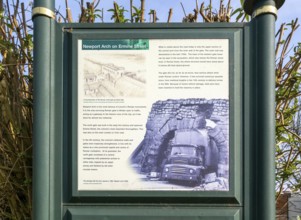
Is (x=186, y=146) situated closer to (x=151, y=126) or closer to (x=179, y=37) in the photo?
(x=151, y=126)

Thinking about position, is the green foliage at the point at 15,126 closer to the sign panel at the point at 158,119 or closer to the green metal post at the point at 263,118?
the sign panel at the point at 158,119

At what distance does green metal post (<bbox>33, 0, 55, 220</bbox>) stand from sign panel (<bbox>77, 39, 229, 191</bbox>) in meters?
0.19

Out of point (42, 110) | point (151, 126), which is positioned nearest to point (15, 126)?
point (42, 110)

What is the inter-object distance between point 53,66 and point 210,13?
139 centimetres

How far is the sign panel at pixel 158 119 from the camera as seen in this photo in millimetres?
2357

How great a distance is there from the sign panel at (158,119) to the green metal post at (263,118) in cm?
17

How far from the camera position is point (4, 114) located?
3029 mm

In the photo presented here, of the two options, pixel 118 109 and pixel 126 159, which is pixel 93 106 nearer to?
pixel 118 109

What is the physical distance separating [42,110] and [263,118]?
127 cm

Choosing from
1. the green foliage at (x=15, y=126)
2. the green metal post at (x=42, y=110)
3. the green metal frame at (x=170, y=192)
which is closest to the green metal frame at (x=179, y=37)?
the green metal frame at (x=170, y=192)

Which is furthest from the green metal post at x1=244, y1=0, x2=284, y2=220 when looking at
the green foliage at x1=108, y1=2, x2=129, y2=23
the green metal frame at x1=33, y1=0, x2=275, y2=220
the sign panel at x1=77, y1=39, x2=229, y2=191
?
the green foliage at x1=108, y1=2, x2=129, y2=23

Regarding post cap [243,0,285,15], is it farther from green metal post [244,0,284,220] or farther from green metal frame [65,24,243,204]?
green metal frame [65,24,243,204]

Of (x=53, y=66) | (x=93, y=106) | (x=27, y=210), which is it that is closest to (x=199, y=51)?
(x=93, y=106)

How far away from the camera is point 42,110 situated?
241 centimetres
